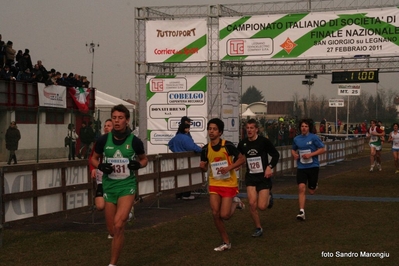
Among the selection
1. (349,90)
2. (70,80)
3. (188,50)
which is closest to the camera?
(188,50)

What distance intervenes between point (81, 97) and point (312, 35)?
12.3 metres

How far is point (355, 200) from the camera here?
16.5 m

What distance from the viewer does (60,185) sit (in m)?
11.7

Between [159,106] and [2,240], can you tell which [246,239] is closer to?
[2,240]

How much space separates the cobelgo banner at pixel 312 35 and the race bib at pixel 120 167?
17698 mm

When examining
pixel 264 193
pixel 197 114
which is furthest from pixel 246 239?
pixel 197 114

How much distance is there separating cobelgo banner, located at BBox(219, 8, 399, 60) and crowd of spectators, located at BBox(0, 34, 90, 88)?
7.94 metres

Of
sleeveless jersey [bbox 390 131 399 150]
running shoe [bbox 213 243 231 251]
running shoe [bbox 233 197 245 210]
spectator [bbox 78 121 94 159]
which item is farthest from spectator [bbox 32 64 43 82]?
running shoe [bbox 213 243 231 251]

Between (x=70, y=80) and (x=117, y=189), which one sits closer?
(x=117, y=189)

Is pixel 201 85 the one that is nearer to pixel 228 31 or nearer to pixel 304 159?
pixel 228 31

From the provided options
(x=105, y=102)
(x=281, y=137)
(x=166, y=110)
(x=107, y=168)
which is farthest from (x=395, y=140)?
(x=105, y=102)

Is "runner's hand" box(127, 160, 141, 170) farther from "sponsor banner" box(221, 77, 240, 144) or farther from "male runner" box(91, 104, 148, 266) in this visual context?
"sponsor banner" box(221, 77, 240, 144)

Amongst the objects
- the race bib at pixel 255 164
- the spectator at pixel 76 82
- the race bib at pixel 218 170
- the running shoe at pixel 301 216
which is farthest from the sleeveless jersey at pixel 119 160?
the spectator at pixel 76 82

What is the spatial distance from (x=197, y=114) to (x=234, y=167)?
1441 centimetres
